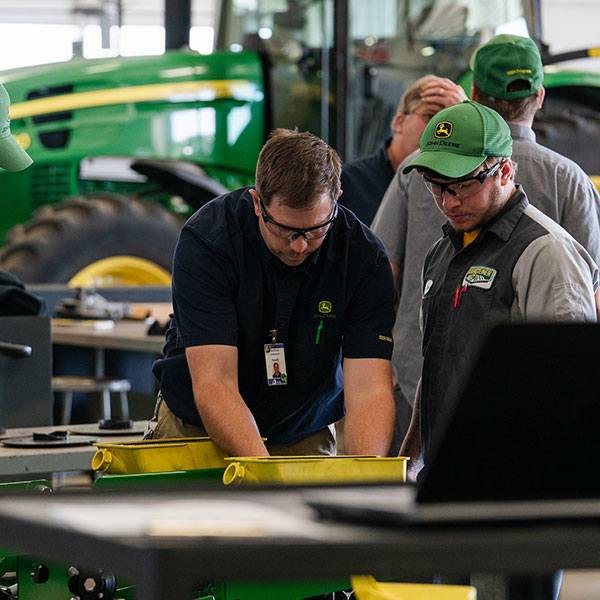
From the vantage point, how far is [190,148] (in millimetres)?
6035

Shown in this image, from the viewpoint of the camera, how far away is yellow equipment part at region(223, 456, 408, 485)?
1542 millimetres

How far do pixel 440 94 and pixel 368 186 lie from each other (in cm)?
36

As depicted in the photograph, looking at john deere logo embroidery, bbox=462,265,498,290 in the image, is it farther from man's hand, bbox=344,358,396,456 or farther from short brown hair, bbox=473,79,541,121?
short brown hair, bbox=473,79,541,121

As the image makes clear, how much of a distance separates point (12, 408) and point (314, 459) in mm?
2003

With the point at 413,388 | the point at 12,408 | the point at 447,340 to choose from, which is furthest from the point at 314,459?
the point at 12,408

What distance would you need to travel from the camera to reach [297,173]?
1.97 metres

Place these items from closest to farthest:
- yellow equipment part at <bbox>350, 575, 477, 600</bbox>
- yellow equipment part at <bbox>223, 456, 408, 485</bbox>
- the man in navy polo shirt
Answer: yellow equipment part at <bbox>350, 575, 477, 600</bbox> < yellow equipment part at <bbox>223, 456, 408, 485</bbox> < the man in navy polo shirt

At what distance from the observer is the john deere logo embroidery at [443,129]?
2010 millimetres

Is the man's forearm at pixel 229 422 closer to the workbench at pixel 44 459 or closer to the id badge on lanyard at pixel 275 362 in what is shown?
the id badge on lanyard at pixel 275 362

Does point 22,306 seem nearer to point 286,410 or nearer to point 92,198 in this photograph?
point 286,410

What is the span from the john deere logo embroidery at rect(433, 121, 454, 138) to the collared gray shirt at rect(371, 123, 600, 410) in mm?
441

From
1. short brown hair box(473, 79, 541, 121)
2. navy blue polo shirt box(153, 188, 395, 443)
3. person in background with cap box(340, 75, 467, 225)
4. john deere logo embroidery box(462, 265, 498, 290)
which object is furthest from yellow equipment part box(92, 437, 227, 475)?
person in background with cap box(340, 75, 467, 225)

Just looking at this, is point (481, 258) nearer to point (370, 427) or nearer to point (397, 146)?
point (370, 427)

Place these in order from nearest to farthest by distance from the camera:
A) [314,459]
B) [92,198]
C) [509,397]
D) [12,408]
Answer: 1. [509,397]
2. [314,459]
3. [12,408]
4. [92,198]
